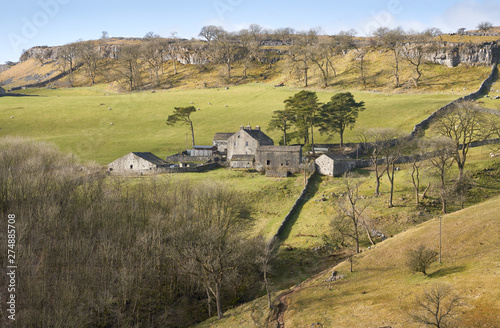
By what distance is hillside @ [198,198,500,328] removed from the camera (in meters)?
22.1

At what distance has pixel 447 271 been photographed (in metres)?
26.4

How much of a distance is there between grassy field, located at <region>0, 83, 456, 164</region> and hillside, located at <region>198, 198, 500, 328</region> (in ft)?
145

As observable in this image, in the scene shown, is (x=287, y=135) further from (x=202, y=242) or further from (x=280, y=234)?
(x=202, y=242)

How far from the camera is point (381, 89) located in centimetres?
10331

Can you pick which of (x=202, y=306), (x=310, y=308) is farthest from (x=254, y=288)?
(x=310, y=308)

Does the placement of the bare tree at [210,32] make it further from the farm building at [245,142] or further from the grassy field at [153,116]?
the farm building at [245,142]

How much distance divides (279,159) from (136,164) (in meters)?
23.6

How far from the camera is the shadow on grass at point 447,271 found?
26005 mm

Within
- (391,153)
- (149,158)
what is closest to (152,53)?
(149,158)

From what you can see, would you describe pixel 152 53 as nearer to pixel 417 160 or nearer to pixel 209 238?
pixel 417 160

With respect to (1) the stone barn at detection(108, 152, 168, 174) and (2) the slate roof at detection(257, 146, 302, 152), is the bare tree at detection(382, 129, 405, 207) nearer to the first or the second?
(2) the slate roof at detection(257, 146, 302, 152)

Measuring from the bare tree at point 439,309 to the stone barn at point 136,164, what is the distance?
160 ft

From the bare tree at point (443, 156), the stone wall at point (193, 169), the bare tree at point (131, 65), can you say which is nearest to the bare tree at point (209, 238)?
the stone wall at point (193, 169)

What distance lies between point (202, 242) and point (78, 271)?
10946mm
